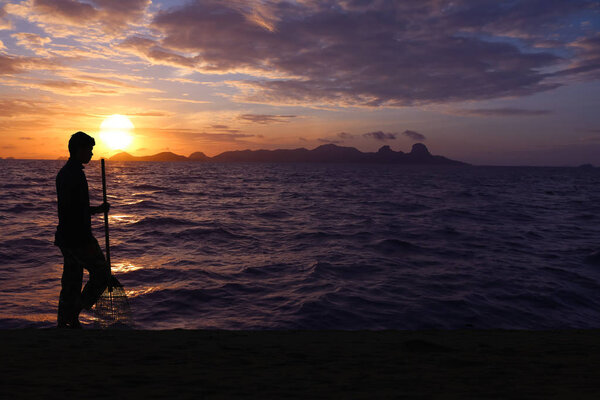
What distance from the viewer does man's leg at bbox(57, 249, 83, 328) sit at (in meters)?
5.14

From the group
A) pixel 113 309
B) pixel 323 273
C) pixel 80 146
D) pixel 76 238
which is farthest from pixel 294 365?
pixel 323 273

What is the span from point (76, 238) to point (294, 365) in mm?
3406

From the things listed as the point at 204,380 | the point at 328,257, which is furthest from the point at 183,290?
the point at 204,380

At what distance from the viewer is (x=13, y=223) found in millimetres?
16844

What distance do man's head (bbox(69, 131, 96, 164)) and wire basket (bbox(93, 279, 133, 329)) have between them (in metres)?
1.87

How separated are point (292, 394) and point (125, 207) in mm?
25196

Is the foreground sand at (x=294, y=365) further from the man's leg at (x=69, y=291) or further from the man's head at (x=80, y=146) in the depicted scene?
the man's head at (x=80, y=146)

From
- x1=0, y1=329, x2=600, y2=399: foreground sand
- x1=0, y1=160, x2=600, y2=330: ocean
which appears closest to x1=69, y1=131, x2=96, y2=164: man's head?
x1=0, y1=329, x2=600, y2=399: foreground sand

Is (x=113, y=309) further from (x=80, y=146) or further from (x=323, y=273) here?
(x=323, y=273)

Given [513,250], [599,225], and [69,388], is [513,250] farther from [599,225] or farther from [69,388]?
[69,388]

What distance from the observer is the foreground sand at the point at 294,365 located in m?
3.13

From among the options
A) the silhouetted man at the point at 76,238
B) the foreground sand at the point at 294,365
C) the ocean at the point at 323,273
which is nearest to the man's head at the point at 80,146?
the silhouetted man at the point at 76,238

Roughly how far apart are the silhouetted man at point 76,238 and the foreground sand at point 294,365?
1.78ft

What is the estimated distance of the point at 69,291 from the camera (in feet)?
17.0
